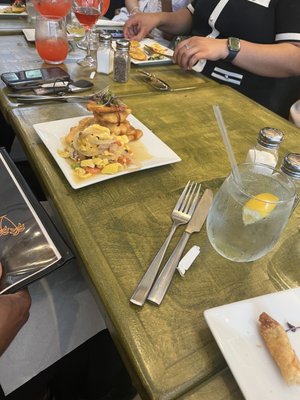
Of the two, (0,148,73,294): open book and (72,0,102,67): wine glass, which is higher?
(72,0,102,67): wine glass

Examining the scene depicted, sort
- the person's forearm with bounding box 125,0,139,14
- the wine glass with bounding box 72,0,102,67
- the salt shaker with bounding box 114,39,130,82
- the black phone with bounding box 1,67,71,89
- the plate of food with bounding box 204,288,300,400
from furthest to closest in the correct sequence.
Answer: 1. the person's forearm with bounding box 125,0,139,14
2. the wine glass with bounding box 72,0,102,67
3. the salt shaker with bounding box 114,39,130,82
4. the black phone with bounding box 1,67,71,89
5. the plate of food with bounding box 204,288,300,400

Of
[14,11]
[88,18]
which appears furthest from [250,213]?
[14,11]

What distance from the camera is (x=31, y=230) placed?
618mm

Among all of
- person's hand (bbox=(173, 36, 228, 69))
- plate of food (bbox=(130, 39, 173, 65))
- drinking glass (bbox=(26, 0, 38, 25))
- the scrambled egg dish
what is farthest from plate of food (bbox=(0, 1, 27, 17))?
the scrambled egg dish

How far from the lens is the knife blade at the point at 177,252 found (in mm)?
498

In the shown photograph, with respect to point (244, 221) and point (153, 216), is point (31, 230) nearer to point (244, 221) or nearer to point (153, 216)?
point (153, 216)

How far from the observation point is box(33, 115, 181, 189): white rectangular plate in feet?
2.24

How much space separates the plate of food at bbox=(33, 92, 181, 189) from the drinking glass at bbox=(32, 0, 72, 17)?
67 cm

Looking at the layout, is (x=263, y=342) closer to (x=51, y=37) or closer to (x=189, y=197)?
(x=189, y=197)

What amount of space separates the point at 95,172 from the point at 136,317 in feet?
1.11

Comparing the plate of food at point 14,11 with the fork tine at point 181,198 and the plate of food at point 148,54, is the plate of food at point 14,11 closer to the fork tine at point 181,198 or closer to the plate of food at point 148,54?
the plate of food at point 148,54

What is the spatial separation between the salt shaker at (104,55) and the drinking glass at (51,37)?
13 centimetres

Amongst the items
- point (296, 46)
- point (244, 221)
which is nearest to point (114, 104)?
point (244, 221)

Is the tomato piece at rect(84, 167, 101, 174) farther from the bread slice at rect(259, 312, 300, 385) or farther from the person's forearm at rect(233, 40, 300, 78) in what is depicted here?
the person's forearm at rect(233, 40, 300, 78)
